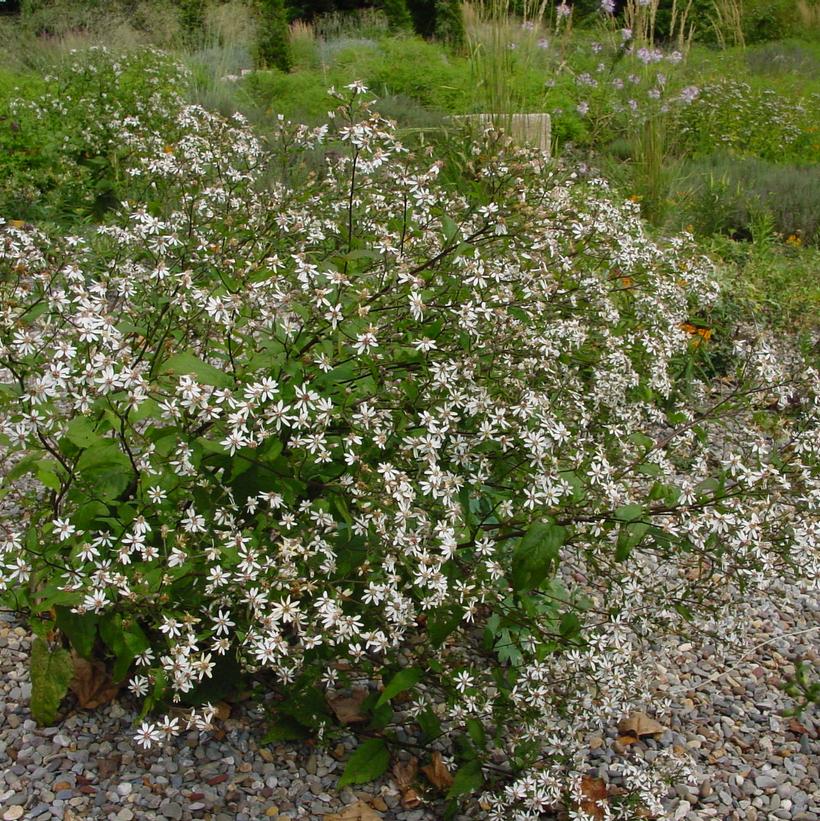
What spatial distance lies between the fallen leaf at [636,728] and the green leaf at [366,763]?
0.82 metres

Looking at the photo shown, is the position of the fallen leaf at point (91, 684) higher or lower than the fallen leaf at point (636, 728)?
higher

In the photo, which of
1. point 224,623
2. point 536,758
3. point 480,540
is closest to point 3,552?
point 224,623

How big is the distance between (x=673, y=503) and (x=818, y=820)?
1187mm

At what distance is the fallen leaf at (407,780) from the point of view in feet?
8.50

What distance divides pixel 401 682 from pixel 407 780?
46cm

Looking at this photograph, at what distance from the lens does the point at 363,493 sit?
2.20 metres

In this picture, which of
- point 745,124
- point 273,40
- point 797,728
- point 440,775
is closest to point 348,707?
point 440,775

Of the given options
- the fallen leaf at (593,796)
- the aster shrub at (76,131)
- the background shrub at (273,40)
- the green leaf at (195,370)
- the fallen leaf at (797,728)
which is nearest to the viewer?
the green leaf at (195,370)

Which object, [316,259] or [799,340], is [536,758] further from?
[799,340]

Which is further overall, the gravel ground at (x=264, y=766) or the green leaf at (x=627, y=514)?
the gravel ground at (x=264, y=766)

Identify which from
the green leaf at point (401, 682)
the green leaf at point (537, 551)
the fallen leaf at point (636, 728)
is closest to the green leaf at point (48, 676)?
the green leaf at point (401, 682)

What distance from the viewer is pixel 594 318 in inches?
141

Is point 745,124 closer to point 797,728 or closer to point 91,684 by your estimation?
point 797,728

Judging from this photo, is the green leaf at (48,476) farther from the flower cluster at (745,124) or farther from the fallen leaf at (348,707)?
the flower cluster at (745,124)
